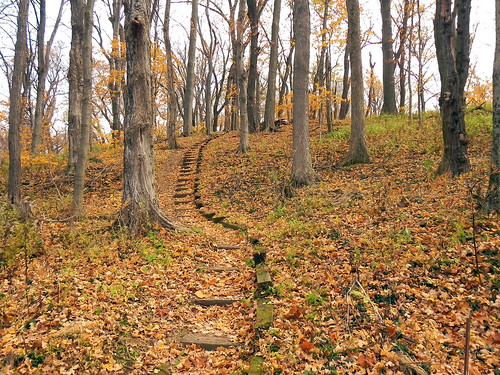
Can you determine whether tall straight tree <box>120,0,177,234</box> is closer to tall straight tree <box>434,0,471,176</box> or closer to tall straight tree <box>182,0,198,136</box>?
tall straight tree <box>434,0,471,176</box>

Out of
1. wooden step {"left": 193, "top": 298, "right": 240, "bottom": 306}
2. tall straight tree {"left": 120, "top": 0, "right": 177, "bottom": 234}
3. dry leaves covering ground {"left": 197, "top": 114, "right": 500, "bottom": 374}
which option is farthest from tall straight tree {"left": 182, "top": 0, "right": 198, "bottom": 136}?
wooden step {"left": 193, "top": 298, "right": 240, "bottom": 306}

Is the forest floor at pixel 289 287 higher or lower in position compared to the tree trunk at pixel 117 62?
lower

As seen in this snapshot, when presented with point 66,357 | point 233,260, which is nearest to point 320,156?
point 233,260

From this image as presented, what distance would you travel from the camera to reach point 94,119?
27922mm

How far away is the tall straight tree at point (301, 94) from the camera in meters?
10.0

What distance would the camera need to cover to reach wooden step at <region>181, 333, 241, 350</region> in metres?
3.93

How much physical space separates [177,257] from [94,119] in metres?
25.6

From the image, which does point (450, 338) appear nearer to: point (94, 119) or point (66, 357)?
point (66, 357)

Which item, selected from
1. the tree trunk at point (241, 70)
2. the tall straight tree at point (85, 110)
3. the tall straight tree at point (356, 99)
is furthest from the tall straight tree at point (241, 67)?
the tall straight tree at point (85, 110)

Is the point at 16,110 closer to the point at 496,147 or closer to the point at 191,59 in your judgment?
the point at 496,147

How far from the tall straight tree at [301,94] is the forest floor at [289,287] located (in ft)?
3.70

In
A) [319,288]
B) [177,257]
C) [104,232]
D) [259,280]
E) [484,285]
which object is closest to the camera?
[484,285]

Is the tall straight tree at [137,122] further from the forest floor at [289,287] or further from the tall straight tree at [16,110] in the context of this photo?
the tall straight tree at [16,110]

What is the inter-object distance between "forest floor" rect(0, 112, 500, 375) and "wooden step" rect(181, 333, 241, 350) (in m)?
0.08
